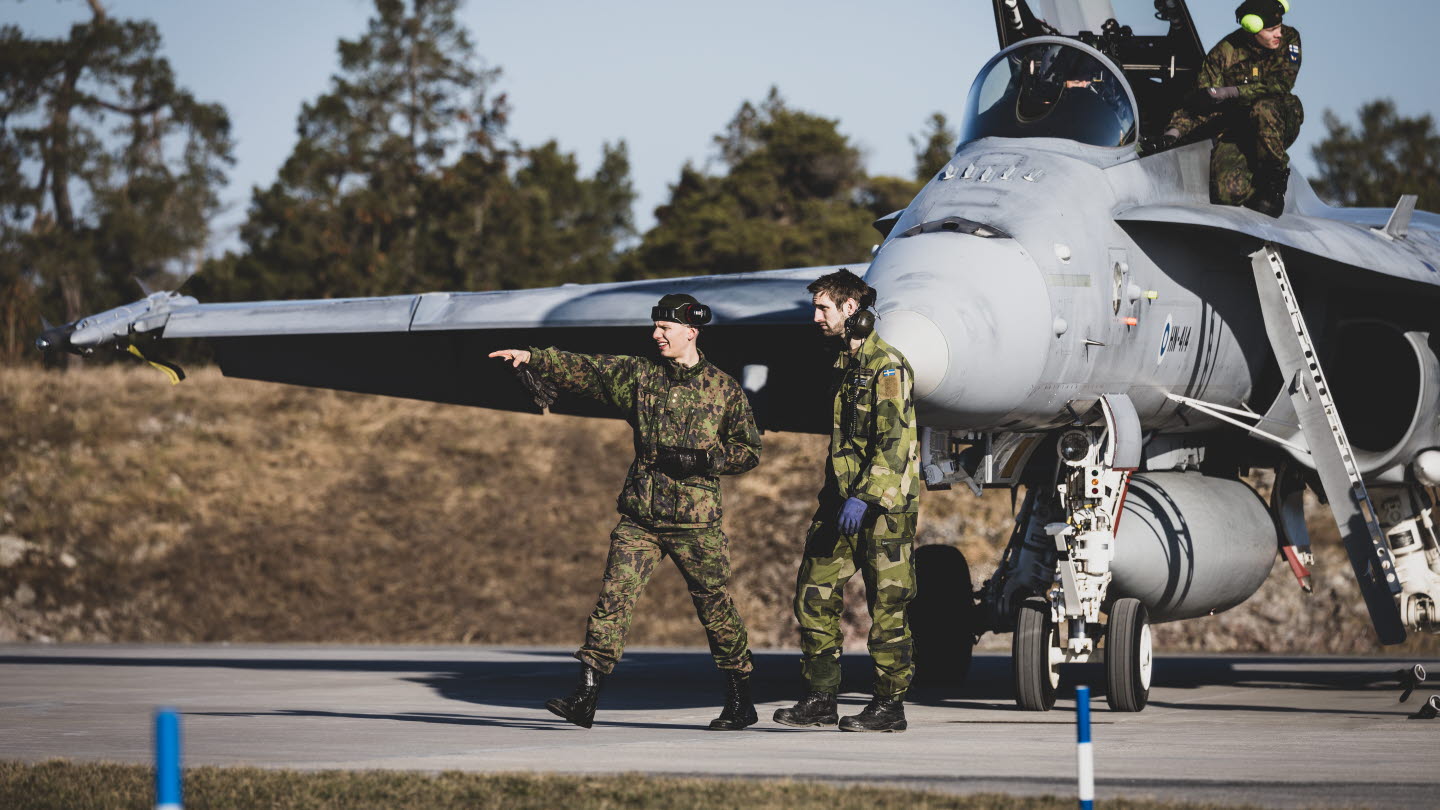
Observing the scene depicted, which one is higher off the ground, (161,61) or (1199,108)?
(161,61)

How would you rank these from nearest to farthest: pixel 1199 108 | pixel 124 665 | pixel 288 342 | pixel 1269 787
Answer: pixel 1269 787, pixel 1199 108, pixel 288 342, pixel 124 665

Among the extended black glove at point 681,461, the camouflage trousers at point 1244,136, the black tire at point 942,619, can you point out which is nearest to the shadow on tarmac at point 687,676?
the black tire at point 942,619

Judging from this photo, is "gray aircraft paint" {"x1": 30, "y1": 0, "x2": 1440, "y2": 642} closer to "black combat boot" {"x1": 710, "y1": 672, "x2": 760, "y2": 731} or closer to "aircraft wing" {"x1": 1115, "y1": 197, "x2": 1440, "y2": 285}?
"aircraft wing" {"x1": 1115, "y1": 197, "x2": 1440, "y2": 285}

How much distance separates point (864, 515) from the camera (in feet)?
30.4

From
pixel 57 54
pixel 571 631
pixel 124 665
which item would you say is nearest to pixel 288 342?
pixel 124 665

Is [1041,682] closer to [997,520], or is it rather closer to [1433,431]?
[1433,431]

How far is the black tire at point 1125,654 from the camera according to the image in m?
11.0

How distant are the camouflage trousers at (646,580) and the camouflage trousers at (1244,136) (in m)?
4.54

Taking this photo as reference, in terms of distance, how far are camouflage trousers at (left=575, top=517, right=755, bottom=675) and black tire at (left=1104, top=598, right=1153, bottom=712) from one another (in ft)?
8.74

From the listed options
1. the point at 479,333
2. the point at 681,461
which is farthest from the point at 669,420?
the point at 479,333

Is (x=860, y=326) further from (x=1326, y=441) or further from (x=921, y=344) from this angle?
(x=1326, y=441)

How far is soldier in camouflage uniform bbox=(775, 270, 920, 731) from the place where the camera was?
362 inches

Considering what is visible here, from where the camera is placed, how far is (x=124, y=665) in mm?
18047

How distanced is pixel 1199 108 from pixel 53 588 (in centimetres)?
2123
